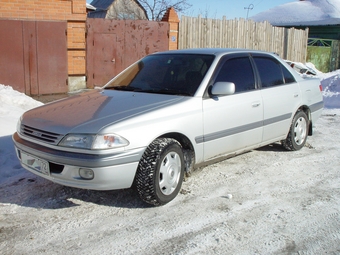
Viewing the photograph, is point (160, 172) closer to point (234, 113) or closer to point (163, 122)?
point (163, 122)

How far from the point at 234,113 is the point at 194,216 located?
61.5 inches

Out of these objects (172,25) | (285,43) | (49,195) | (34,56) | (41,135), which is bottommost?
(49,195)

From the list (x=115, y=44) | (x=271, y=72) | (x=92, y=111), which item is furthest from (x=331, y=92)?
(x=92, y=111)

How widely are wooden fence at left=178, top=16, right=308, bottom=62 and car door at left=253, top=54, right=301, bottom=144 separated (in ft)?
28.0

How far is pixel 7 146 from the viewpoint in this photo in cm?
605

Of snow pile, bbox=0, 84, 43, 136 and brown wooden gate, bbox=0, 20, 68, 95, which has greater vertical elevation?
brown wooden gate, bbox=0, 20, 68, 95

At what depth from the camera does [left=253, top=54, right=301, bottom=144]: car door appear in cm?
572

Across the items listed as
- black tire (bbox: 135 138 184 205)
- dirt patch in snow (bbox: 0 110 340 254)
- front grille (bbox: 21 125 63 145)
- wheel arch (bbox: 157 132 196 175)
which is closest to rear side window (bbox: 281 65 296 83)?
dirt patch in snow (bbox: 0 110 340 254)

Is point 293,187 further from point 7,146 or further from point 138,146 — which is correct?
point 7,146

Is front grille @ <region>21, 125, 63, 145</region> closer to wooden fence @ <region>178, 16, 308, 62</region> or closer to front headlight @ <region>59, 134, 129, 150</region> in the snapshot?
front headlight @ <region>59, 134, 129, 150</region>

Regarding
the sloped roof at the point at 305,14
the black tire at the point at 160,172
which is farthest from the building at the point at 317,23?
the black tire at the point at 160,172

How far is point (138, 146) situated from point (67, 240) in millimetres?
1064

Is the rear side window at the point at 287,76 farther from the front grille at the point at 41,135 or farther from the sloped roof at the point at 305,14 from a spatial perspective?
the sloped roof at the point at 305,14

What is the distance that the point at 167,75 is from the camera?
17.1ft
